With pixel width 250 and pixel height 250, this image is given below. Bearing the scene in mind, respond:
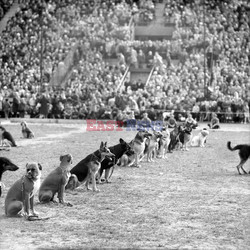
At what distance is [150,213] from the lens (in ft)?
28.4

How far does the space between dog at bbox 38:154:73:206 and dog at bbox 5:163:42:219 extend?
809mm

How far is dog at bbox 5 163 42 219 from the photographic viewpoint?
8023mm

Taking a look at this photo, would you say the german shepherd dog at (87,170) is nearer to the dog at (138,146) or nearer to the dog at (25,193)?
the dog at (25,193)

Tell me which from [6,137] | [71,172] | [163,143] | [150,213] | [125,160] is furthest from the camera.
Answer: [6,137]

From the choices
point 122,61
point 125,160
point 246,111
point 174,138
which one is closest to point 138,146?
point 125,160

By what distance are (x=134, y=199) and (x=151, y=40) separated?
28056 millimetres

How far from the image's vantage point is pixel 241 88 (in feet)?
98.8

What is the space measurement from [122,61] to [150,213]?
24.9 m

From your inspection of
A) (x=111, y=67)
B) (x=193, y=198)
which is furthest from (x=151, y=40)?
(x=193, y=198)

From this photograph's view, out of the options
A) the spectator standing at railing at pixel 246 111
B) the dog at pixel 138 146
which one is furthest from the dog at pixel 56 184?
A: the spectator standing at railing at pixel 246 111

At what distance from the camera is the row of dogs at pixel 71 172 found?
8078 mm

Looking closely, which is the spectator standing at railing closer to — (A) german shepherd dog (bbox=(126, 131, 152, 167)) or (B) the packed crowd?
(A) german shepherd dog (bbox=(126, 131, 152, 167))

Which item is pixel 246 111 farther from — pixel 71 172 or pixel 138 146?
pixel 71 172

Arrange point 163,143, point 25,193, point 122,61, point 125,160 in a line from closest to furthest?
point 25,193, point 125,160, point 163,143, point 122,61
